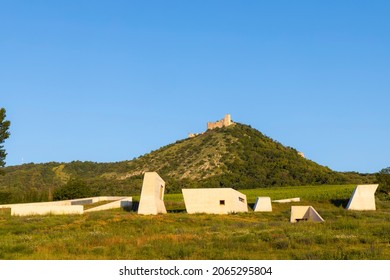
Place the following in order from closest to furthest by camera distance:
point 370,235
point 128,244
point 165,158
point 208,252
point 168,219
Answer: point 208,252
point 128,244
point 370,235
point 168,219
point 165,158

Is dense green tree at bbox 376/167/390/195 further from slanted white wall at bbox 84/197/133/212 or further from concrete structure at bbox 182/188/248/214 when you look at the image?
slanted white wall at bbox 84/197/133/212

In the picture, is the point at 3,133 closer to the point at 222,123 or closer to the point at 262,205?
the point at 262,205

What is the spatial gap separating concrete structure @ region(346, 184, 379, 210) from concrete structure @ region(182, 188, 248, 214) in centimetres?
1219

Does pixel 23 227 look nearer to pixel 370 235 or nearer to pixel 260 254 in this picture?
pixel 260 254

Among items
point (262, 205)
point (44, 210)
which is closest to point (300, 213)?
point (262, 205)

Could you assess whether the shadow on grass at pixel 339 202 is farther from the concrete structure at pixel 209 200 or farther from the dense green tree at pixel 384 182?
the concrete structure at pixel 209 200

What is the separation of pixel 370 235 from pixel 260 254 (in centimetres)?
738

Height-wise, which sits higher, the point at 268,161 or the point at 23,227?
the point at 268,161

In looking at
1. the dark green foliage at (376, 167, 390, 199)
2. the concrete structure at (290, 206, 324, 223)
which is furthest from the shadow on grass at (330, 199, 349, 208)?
the concrete structure at (290, 206, 324, 223)

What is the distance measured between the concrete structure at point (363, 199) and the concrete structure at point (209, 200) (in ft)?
40.0

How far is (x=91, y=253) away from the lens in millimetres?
17938

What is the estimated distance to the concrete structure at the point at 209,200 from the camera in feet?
135

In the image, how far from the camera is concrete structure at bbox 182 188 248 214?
41.2m
